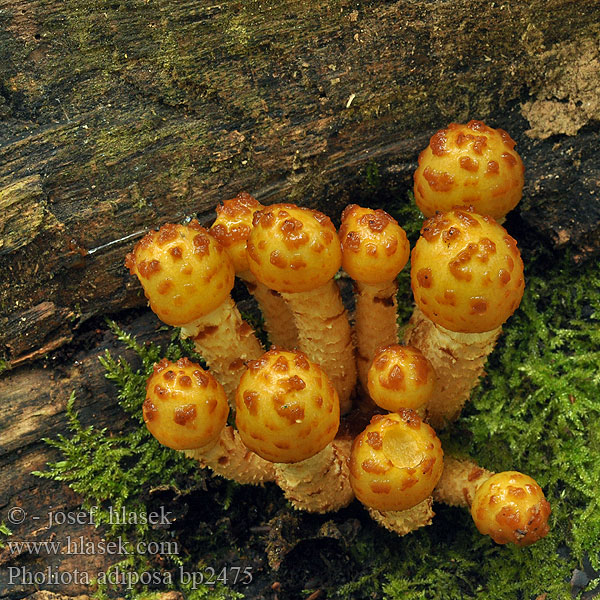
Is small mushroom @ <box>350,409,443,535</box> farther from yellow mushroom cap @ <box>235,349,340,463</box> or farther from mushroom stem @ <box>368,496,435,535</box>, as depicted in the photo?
mushroom stem @ <box>368,496,435,535</box>

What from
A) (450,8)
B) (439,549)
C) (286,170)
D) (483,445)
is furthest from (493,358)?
(450,8)

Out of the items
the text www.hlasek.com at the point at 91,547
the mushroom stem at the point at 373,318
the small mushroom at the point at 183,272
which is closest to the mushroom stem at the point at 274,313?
the mushroom stem at the point at 373,318

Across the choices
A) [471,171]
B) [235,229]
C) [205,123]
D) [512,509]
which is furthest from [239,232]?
[512,509]

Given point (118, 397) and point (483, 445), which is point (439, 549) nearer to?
point (483, 445)

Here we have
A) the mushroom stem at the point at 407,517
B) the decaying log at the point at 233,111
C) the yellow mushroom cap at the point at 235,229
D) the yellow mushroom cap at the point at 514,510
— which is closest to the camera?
the yellow mushroom cap at the point at 514,510

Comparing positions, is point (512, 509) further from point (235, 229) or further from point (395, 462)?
point (235, 229)

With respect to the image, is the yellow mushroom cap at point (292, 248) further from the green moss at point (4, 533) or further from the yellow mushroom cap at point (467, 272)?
the green moss at point (4, 533)
